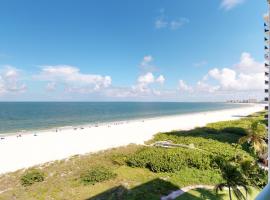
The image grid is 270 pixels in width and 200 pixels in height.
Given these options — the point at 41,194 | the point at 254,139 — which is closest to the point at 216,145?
the point at 254,139

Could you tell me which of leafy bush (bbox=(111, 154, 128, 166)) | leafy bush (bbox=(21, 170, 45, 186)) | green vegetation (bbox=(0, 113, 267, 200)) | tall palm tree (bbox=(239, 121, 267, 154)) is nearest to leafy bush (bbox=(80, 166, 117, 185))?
green vegetation (bbox=(0, 113, 267, 200))

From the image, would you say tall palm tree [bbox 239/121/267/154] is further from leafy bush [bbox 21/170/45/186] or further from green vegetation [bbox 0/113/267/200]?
leafy bush [bbox 21/170/45/186]

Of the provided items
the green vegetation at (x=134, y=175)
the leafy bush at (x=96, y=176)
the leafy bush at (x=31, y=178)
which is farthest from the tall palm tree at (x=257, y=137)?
the leafy bush at (x=31, y=178)

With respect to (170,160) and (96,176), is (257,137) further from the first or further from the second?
(96,176)

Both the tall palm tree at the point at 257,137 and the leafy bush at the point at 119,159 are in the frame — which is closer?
the leafy bush at the point at 119,159

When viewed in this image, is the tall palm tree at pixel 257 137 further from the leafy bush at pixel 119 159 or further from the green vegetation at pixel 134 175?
the leafy bush at pixel 119 159

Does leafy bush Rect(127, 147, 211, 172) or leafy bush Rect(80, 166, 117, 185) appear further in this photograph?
leafy bush Rect(127, 147, 211, 172)

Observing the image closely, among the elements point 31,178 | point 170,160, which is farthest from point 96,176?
point 170,160
